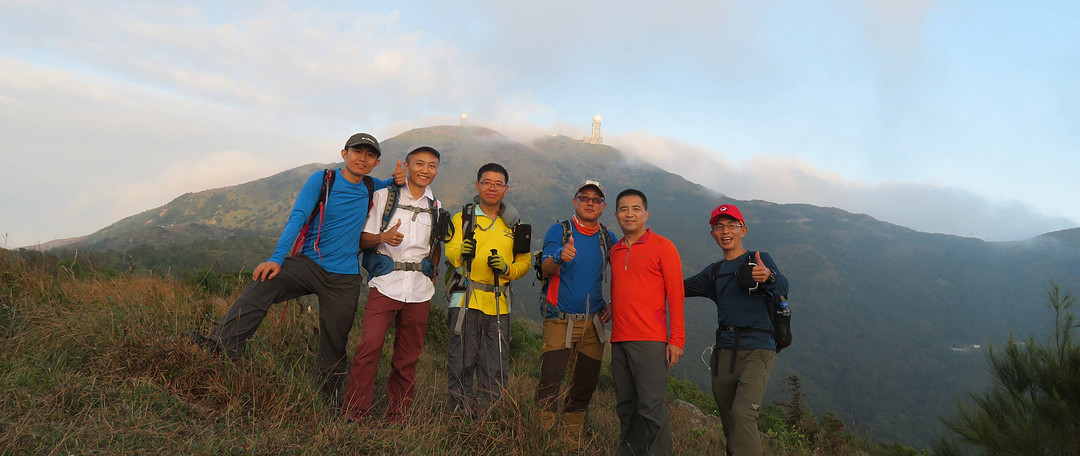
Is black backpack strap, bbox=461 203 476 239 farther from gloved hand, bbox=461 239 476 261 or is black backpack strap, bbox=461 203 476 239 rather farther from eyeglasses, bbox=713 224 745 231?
eyeglasses, bbox=713 224 745 231

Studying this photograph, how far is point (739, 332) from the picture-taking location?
4.06m

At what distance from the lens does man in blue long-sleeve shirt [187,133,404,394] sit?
3.74 meters

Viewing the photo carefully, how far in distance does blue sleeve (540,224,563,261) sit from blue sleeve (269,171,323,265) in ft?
6.08

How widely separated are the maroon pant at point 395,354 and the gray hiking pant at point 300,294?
17cm

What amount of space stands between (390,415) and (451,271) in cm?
120

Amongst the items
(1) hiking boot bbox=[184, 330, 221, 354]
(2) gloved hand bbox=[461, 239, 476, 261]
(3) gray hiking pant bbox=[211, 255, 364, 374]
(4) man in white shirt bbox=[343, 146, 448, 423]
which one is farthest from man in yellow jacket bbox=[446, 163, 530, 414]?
(1) hiking boot bbox=[184, 330, 221, 354]

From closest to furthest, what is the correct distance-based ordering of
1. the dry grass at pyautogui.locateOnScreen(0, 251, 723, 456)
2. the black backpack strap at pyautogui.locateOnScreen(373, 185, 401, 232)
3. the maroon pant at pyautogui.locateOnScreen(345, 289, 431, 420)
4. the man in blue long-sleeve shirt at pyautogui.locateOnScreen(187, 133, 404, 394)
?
the dry grass at pyautogui.locateOnScreen(0, 251, 723, 456) → the man in blue long-sleeve shirt at pyautogui.locateOnScreen(187, 133, 404, 394) → the maroon pant at pyautogui.locateOnScreen(345, 289, 431, 420) → the black backpack strap at pyautogui.locateOnScreen(373, 185, 401, 232)

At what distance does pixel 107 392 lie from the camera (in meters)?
2.95

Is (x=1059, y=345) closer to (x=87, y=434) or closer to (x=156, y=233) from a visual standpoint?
(x=87, y=434)

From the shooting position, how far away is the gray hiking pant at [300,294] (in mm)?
3607

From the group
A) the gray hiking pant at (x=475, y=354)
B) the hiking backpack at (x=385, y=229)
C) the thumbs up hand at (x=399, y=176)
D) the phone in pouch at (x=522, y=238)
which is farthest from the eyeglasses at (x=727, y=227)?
the thumbs up hand at (x=399, y=176)

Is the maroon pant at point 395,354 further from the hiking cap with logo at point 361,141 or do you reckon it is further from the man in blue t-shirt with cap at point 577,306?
the hiking cap with logo at point 361,141

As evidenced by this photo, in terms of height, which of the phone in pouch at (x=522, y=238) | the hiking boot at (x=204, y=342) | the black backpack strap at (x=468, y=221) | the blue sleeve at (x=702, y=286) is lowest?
the hiking boot at (x=204, y=342)

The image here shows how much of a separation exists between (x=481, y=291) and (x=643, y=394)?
1501 millimetres
